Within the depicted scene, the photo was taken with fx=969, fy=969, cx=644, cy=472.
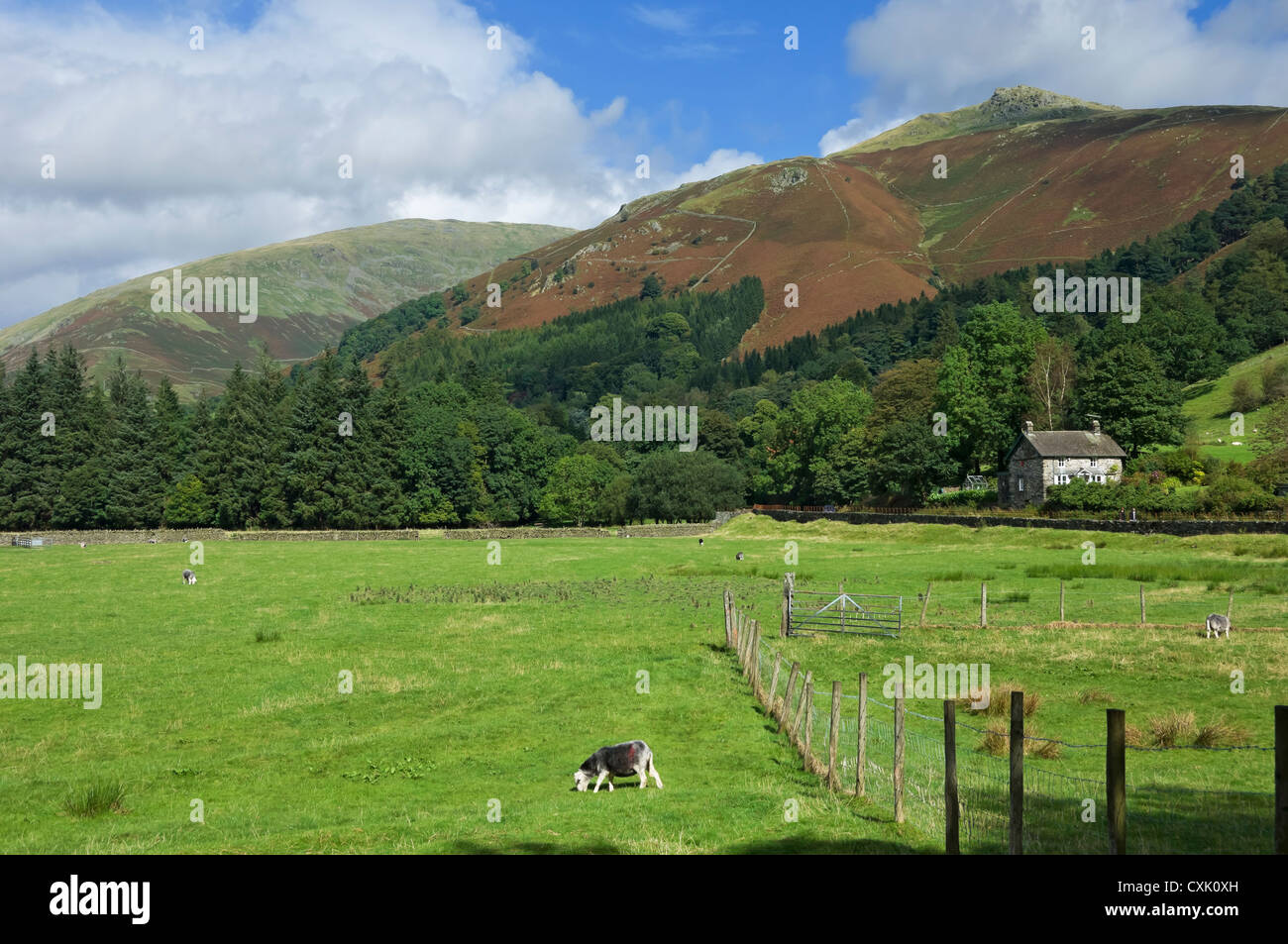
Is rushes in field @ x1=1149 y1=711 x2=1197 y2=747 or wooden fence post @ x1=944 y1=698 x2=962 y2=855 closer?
wooden fence post @ x1=944 y1=698 x2=962 y2=855

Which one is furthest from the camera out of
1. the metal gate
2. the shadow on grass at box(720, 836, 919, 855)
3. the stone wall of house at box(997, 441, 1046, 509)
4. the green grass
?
the green grass

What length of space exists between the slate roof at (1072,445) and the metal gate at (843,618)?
206ft

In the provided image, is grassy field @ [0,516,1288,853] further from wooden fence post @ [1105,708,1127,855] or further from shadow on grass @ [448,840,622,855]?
wooden fence post @ [1105,708,1127,855]

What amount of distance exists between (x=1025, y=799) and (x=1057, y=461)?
8716 cm

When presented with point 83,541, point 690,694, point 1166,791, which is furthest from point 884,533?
point 83,541

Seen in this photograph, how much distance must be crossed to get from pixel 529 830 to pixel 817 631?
24.2m

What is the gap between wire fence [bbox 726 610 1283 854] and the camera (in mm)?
13570

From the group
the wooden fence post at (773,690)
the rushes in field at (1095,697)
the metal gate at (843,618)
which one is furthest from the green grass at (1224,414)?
the wooden fence post at (773,690)

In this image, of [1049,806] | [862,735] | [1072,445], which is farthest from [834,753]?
[1072,445]

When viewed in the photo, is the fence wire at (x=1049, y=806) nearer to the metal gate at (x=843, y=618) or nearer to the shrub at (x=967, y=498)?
the metal gate at (x=843, y=618)

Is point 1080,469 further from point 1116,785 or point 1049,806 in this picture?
point 1116,785

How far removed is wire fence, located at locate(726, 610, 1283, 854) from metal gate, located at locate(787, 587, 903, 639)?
1301 centimetres

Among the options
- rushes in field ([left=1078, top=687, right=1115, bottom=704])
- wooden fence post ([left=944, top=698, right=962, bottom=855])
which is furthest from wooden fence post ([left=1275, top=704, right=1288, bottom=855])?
rushes in field ([left=1078, top=687, right=1115, bottom=704])

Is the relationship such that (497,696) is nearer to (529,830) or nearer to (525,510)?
(529,830)
